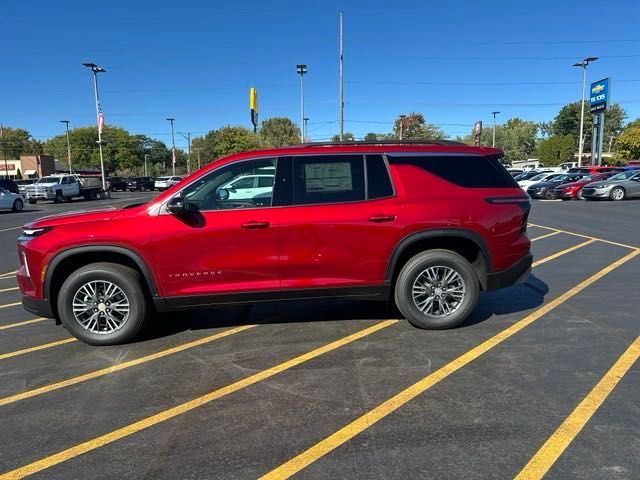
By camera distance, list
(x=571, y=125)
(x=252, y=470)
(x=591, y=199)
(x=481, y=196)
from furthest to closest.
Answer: (x=571, y=125) < (x=591, y=199) < (x=481, y=196) < (x=252, y=470)

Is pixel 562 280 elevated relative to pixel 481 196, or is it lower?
lower

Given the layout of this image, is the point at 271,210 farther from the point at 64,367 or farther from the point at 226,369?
the point at 64,367

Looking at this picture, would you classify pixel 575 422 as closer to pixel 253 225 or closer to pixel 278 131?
pixel 253 225

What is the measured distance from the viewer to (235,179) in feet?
15.8

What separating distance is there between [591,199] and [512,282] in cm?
2310

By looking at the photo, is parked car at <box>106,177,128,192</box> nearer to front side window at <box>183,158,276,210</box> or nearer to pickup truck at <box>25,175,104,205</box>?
pickup truck at <box>25,175,104,205</box>

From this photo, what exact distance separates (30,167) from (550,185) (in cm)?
9109

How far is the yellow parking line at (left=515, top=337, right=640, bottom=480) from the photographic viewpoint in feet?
9.03

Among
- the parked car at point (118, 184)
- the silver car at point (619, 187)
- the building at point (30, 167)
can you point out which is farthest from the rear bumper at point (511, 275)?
the building at point (30, 167)

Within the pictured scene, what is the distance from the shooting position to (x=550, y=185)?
2798 cm

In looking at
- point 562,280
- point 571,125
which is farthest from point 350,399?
point 571,125

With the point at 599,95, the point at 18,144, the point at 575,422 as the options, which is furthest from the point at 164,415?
the point at 18,144

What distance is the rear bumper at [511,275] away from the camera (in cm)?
507

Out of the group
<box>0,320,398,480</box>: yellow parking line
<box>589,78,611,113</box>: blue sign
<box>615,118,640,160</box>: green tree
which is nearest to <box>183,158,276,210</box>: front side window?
<box>0,320,398,480</box>: yellow parking line
